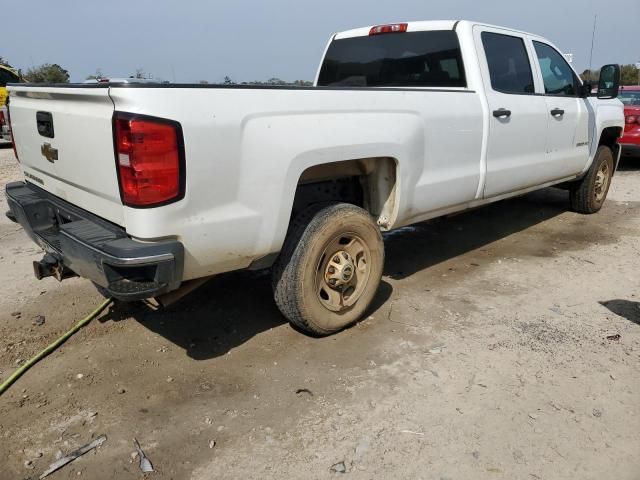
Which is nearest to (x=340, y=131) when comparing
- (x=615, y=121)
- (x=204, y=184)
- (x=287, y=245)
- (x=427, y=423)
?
(x=287, y=245)

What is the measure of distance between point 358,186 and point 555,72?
286 centimetres

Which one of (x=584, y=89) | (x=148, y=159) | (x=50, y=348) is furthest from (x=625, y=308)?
(x=50, y=348)

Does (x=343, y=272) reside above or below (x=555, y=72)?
below

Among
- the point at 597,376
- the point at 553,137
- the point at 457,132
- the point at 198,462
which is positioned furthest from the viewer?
the point at 553,137

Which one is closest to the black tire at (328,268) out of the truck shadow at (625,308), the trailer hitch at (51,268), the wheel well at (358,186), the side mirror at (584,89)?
the wheel well at (358,186)

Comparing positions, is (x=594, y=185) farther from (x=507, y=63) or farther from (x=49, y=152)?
(x=49, y=152)

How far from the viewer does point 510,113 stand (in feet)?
14.4

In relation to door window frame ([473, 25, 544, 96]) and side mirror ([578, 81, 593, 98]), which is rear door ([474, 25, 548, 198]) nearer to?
door window frame ([473, 25, 544, 96])

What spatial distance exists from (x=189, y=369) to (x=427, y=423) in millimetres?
1409

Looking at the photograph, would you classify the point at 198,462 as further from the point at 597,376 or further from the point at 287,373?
the point at 597,376

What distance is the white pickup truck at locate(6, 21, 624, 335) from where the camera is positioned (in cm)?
245

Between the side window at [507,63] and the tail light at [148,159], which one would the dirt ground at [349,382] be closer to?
the tail light at [148,159]

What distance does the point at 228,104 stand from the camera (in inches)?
101

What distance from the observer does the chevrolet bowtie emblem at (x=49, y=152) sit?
117 inches
